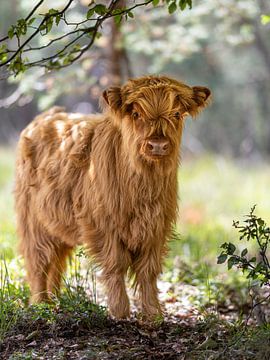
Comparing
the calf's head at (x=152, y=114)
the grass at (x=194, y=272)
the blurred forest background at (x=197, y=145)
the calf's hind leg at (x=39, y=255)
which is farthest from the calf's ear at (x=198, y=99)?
the calf's hind leg at (x=39, y=255)

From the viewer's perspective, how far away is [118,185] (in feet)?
Answer: 16.5

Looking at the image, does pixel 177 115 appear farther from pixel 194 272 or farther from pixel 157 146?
pixel 194 272

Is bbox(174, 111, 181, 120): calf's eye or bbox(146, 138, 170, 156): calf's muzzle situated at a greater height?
bbox(174, 111, 181, 120): calf's eye

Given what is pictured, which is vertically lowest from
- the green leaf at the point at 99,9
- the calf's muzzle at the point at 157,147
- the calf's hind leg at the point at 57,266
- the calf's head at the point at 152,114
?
the calf's hind leg at the point at 57,266

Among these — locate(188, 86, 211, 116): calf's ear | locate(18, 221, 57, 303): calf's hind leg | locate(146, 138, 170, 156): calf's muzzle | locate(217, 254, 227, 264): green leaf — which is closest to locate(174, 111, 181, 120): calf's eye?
locate(188, 86, 211, 116): calf's ear

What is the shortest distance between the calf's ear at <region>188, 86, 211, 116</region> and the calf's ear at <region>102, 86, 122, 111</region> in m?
0.49

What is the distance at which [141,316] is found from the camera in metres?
4.96

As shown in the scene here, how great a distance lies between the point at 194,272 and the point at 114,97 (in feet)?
7.95

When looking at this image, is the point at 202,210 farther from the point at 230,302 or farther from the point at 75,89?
the point at 230,302

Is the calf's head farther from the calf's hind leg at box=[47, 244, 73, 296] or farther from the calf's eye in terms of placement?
the calf's hind leg at box=[47, 244, 73, 296]

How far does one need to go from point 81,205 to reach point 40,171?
58 cm

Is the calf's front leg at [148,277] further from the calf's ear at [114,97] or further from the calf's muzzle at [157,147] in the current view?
the calf's ear at [114,97]

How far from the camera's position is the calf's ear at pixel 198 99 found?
196 inches

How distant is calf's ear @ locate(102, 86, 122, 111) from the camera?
4.87 metres
